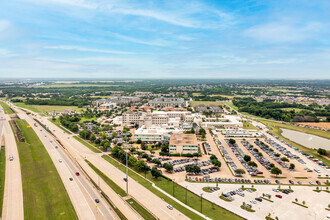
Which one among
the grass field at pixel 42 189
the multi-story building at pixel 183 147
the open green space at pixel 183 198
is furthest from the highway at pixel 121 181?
the multi-story building at pixel 183 147

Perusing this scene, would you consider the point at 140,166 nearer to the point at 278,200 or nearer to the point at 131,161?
the point at 131,161

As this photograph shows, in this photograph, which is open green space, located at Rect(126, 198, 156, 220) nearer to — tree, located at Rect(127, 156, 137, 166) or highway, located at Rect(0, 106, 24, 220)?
tree, located at Rect(127, 156, 137, 166)

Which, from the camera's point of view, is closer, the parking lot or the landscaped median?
the landscaped median

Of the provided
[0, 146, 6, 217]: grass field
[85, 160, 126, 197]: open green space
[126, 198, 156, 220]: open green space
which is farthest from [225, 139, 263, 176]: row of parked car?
[0, 146, 6, 217]: grass field

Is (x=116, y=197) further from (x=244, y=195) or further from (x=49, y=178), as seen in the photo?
(x=244, y=195)

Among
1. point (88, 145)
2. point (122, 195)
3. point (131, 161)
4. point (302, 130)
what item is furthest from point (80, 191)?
point (302, 130)
